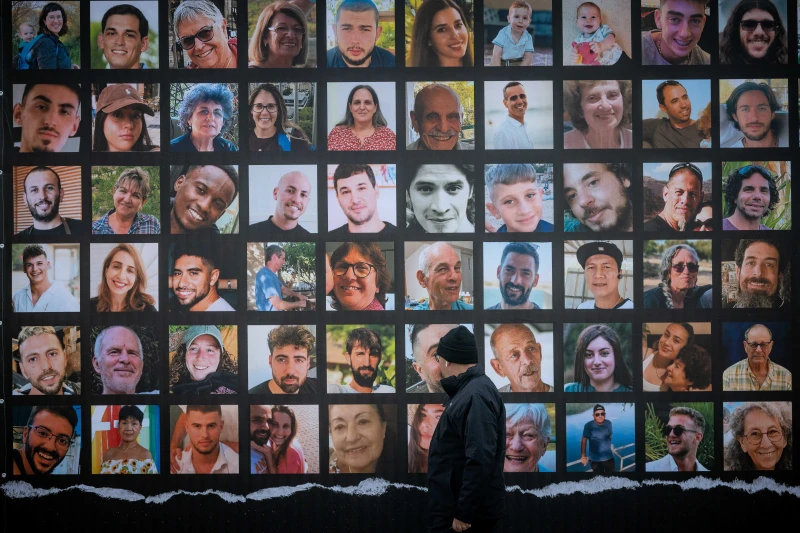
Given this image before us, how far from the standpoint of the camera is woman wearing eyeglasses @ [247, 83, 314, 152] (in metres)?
3.68

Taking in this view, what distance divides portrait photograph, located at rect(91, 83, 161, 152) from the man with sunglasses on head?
8.75 ft

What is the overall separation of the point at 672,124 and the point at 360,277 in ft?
6.01

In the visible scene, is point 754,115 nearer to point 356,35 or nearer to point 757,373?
point 757,373

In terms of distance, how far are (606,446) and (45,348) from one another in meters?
3.00

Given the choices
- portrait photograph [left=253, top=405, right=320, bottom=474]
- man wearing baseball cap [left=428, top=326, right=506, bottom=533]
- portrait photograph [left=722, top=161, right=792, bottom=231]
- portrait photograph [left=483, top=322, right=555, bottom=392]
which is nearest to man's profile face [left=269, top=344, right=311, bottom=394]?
portrait photograph [left=253, top=405, right=320, bottom=474]

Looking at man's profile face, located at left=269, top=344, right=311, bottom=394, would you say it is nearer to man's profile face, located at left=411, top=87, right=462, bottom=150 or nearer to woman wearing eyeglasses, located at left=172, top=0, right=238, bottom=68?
man's profile face, located at left=411, top=87, right=462, bottom=150

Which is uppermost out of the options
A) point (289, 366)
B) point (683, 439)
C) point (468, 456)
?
point (289, 366)

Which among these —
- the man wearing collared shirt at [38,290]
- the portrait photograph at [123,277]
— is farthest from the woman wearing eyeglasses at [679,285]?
the man wearing collared shirt at [38,290]

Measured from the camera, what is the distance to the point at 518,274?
367cm

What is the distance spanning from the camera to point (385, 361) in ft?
12.0

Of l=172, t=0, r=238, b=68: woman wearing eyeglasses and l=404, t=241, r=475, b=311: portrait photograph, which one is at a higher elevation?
l=172, t=0, r=238, b=68: woman wearing eyeglasses

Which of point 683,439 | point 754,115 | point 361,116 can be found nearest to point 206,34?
point 361,116

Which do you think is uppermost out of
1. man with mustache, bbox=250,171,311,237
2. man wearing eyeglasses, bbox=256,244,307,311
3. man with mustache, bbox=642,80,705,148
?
man with mustache, bbox=642,80,705,148

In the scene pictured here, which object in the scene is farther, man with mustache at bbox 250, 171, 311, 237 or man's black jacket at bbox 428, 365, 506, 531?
man with mustache at bbox 250, 171, 311, 237
